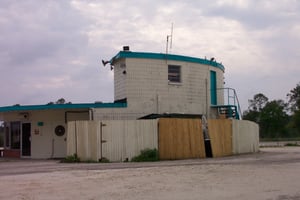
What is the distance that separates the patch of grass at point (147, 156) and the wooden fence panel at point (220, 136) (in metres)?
3.50

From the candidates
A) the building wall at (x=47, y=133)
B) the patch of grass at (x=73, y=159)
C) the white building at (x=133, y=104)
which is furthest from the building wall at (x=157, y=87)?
the patch of grass at (x=73, y=159)

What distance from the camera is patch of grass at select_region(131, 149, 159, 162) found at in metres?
22.7

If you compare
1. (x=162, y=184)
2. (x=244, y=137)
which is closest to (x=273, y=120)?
(x=244, y=137)

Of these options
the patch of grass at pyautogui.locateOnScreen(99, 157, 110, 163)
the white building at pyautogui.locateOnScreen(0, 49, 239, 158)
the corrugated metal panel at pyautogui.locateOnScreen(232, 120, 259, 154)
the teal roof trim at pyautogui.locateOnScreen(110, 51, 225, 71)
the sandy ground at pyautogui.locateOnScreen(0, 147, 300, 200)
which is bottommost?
the sandy ground at pyautogui.locateOnScreen(0, 147, 300, 200)

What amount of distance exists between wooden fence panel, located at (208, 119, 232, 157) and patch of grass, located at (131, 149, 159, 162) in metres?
3.50

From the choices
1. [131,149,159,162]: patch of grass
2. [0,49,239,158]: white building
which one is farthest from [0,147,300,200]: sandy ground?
[0,49,239,158]: white building

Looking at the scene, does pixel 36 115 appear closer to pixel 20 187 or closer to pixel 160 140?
pixel 160 140

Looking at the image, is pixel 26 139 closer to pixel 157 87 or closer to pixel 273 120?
pixel 157 87

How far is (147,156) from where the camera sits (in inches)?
898

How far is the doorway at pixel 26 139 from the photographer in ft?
98.2

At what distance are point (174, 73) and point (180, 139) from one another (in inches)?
270

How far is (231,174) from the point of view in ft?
50.9

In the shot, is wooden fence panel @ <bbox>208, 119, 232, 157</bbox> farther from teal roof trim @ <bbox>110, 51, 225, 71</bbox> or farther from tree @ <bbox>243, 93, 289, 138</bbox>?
tree @ <bbox>243, 93, 289, 138</bbox>

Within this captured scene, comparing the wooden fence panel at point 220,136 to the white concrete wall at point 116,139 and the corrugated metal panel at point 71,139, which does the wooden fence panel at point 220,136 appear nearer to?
the white concrete wall at point 116,139
